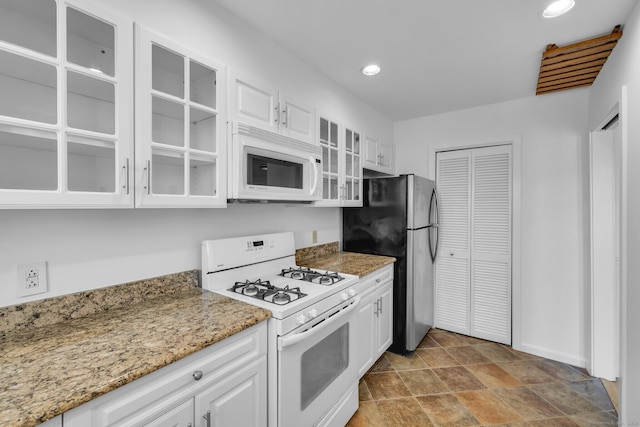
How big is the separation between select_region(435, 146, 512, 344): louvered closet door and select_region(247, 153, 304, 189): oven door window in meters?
2.12

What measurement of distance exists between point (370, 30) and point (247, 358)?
198cm

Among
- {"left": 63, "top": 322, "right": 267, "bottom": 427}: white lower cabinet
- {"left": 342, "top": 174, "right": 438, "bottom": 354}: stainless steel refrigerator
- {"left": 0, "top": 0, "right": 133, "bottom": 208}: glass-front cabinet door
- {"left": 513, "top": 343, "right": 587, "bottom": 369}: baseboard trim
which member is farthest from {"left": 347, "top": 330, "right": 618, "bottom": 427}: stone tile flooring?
{"left": 0, "top": 0, "right": 133, "bottom": 208}: glass-front cabinet door

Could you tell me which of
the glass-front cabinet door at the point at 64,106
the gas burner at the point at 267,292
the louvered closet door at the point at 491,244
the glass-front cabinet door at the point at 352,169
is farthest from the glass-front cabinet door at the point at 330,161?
the louvered closet door at the point at 491,244

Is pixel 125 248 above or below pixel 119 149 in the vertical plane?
below

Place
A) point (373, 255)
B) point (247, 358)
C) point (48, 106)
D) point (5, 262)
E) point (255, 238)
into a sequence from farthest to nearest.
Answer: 1. point (373, 255)
2. point (255, 238)
3. point (247, 358)
4. point (5, 262)
5. point (48, 106)

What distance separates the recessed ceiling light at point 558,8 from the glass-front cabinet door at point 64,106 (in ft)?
6.86

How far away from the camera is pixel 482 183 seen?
124 inches

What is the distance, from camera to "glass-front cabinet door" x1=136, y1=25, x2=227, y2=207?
3.91ft

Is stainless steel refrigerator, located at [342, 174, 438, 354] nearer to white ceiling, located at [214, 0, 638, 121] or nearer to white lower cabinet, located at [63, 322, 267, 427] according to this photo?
white ceiling, located at [214, 0, 638, 121]

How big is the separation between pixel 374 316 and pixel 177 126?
6.41ft

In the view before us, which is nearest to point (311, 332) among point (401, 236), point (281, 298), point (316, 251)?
point (281, 298)

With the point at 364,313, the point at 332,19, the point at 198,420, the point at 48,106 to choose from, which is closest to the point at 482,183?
the point at 364,313

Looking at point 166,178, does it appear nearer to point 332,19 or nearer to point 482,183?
point 332,19

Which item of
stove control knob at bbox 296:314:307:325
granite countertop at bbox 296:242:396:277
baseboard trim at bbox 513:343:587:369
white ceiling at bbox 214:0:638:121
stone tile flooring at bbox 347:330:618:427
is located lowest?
stone tile flooring at bbox 347:330:618:427
